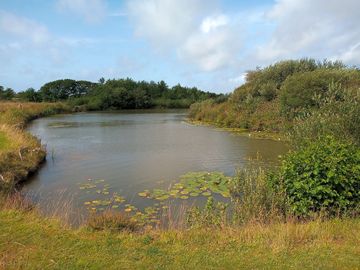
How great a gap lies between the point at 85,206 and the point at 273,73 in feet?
107

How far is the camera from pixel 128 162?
1766 cm

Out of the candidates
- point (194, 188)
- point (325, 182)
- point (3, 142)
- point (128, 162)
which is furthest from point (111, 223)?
point (3, 142)

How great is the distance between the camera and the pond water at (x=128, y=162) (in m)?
12.4

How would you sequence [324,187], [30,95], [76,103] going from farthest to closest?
1. [30,95]
2. [76,103]
3. [324,187]

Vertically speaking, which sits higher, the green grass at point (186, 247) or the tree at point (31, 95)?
the tree at point (31, 95)

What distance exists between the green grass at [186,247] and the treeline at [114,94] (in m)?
69.4

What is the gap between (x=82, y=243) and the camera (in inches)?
238

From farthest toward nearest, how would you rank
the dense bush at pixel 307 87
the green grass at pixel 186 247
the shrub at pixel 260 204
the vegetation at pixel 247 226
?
the dense bush at pixel 307 87 → the shrub at pixel 260 204 → the vegetation at pixel 247 226 → the green grass at pixel 186 247

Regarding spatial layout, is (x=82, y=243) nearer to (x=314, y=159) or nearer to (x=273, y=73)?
(x=314, y=159)

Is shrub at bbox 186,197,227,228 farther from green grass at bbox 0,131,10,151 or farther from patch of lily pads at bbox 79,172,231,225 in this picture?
green grass at bbox 0,131,10,151

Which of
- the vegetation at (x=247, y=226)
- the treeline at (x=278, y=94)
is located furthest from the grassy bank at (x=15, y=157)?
the treeline at (x=278, y=94)

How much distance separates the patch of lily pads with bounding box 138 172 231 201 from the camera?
11562mm

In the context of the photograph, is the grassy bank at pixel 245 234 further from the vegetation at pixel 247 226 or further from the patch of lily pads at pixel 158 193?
the patch of lily pads at pixel 158 193

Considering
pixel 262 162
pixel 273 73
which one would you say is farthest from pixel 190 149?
pixel 273 73
